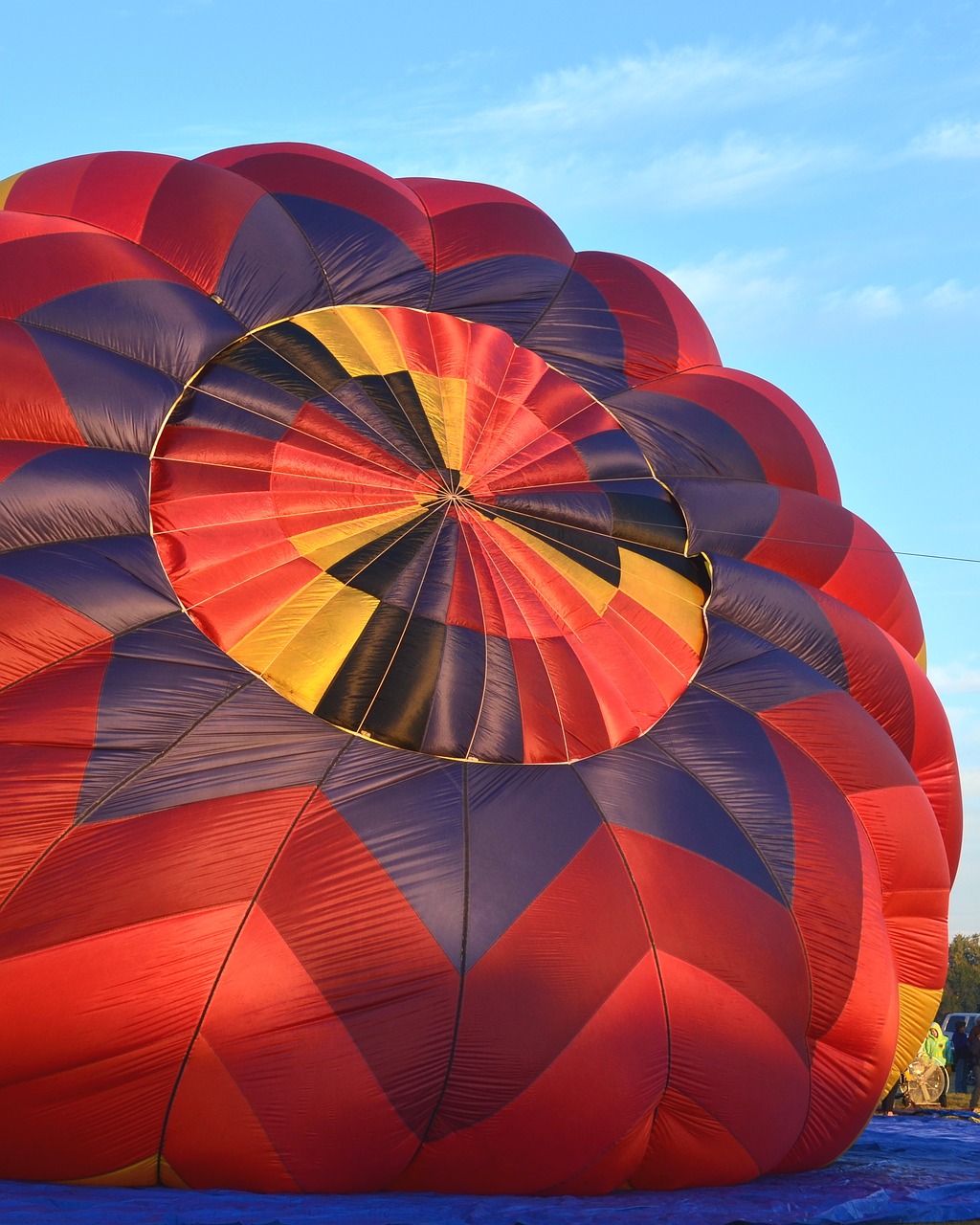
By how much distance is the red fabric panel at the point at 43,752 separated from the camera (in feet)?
18.5

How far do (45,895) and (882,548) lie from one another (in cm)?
605

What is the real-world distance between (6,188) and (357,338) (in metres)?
2.54

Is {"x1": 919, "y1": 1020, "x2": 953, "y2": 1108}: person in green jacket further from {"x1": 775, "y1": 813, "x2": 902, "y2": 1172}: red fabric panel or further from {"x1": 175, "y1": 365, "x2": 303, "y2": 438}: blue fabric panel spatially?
{"x1": 175, "y1": 365, "x2": 303, "y2": 438}: blue fabric panel

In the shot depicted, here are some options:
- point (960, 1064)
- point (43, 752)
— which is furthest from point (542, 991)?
point (960, 1064)

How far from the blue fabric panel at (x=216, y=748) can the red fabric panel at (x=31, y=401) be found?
133cm

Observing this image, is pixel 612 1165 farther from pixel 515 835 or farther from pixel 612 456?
pixel 612 456

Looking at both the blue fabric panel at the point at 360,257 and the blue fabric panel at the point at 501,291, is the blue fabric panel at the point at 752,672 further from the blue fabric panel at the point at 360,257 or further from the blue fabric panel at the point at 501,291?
the blue fabric panel at the point at 360,257

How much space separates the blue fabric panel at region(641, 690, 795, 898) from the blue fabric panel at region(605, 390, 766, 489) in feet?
6.12

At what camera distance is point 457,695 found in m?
6.69

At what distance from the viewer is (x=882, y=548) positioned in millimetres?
9258

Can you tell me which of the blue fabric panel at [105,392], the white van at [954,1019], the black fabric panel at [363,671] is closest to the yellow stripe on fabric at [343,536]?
the black fabric panel at [363,671]

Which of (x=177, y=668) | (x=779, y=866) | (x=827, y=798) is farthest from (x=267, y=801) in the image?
(x=827, y=798)

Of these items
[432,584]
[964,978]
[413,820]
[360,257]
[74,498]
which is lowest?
[964,978]

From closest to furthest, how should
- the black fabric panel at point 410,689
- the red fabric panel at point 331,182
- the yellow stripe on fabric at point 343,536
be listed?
the black fabric panel at point 410,689, the yellow stripe on fabric at point 343,536, the red fabric panel at point 331,182
